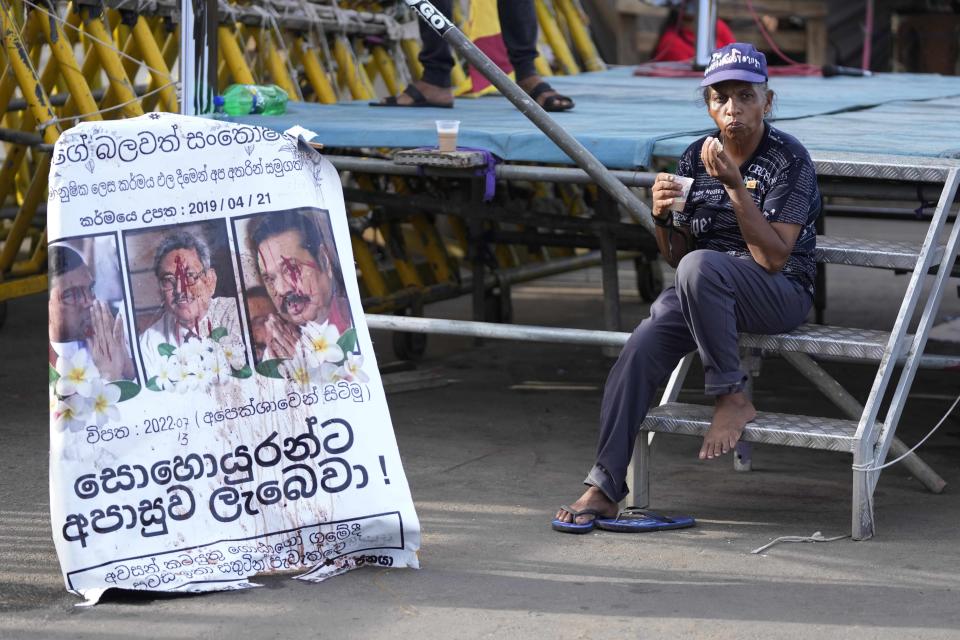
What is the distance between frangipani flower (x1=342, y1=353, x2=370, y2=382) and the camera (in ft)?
14.4

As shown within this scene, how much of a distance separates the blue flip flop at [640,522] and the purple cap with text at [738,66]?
1.40 m

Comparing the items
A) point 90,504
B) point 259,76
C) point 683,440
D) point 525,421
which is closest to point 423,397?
point 525,421

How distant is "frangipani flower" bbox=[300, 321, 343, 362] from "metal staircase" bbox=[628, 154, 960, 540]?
3.56 ft

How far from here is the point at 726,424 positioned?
468cm

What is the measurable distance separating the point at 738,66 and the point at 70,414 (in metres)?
2.30

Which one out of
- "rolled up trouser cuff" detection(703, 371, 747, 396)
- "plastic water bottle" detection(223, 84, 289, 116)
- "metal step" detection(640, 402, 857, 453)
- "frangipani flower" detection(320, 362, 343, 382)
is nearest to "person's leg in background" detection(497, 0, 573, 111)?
"plastic water bottle" detection(223, 84, 289, 116)

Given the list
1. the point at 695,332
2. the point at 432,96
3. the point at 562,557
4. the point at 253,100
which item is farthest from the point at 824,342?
the point at 432,96

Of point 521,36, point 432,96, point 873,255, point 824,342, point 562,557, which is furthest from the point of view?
point 521,36

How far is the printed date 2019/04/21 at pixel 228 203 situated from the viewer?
4.35m

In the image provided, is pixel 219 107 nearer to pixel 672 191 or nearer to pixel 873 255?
pixel 672 191

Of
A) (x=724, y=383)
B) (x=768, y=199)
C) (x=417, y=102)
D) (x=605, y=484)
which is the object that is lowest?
(x=605, y=484)

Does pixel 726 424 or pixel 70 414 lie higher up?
pixel 70 414

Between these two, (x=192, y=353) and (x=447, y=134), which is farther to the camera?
(x=447, y=134)

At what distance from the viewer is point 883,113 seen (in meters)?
7.08
